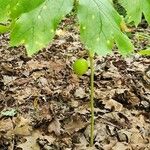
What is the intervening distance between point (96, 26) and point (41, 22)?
0.62ft

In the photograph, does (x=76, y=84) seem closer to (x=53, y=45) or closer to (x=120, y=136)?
(x=120, y=136)

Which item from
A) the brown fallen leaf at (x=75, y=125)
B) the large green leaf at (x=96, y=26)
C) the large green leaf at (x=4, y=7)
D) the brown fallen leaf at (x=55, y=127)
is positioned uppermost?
the large green leaf at (x=4, y=7)

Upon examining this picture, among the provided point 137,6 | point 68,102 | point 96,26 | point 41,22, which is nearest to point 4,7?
point 41,22

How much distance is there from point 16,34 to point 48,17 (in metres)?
0.12

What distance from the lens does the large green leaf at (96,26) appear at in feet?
3.88

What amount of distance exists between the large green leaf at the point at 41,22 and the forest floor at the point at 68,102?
0.90m

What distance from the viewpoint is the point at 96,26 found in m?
1.20

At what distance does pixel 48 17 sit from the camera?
3.91 ft

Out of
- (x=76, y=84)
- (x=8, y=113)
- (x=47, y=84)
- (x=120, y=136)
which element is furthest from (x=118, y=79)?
(x=8, y=113)

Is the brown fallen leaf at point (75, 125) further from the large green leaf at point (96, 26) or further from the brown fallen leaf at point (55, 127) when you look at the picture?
the large green leaf at point (96, 26)

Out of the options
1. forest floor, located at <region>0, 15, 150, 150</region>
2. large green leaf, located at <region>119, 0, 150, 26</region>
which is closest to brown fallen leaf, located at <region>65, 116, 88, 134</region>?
forest floor, located at <region>0, 15, 150, 150</region>

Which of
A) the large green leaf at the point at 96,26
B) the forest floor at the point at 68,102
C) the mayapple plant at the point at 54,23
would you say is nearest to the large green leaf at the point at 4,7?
the mayapple plant at the point at 54,23

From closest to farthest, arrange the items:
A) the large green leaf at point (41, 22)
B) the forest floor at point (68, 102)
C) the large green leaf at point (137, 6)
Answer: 1. the large green leaf at point (41, 22)
2. the large green leaf at point (137, 6)
3. the forest floor at point (68, 102)

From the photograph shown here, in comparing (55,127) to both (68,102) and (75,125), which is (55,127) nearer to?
(75,125)
